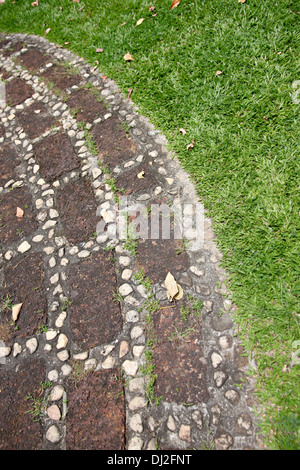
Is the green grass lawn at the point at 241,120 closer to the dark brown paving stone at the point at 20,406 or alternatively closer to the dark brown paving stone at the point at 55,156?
the dark brown paving stone at the point at 55,156

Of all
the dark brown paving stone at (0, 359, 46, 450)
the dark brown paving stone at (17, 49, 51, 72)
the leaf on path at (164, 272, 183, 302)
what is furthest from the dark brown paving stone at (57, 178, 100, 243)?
the dark brown paving stone at (17, 49, 51, 72)

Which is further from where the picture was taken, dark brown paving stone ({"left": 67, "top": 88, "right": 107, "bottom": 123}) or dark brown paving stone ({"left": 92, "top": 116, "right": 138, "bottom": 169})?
dark brown paving stone ({"left": 67, "top": 88, "right": 107, "bottom": 123})

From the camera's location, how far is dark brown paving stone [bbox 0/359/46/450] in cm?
179

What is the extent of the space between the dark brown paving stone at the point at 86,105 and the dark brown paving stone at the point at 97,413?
255cm

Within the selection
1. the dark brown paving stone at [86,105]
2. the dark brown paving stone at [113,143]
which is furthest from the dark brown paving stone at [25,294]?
the dark brown paving stone at [86,105]

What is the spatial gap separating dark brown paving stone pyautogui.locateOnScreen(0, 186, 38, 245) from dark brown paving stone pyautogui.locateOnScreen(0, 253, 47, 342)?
0.83ft

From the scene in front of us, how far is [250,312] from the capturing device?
75.7 inches

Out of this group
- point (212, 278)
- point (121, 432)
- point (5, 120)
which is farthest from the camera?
point (5, 120)

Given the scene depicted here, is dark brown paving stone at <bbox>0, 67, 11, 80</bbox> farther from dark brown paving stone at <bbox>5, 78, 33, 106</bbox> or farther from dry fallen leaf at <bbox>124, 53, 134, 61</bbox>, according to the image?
dry fallen leaf at <bbox>124, 53, 134, 61</bbox>

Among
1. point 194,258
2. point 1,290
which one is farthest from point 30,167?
point 194,258

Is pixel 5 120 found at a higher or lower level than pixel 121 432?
higher

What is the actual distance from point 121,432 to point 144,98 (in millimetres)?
2952

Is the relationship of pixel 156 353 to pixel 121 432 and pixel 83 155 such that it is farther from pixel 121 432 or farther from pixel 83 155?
pixel 83 155

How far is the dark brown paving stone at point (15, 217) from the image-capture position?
267 cm
